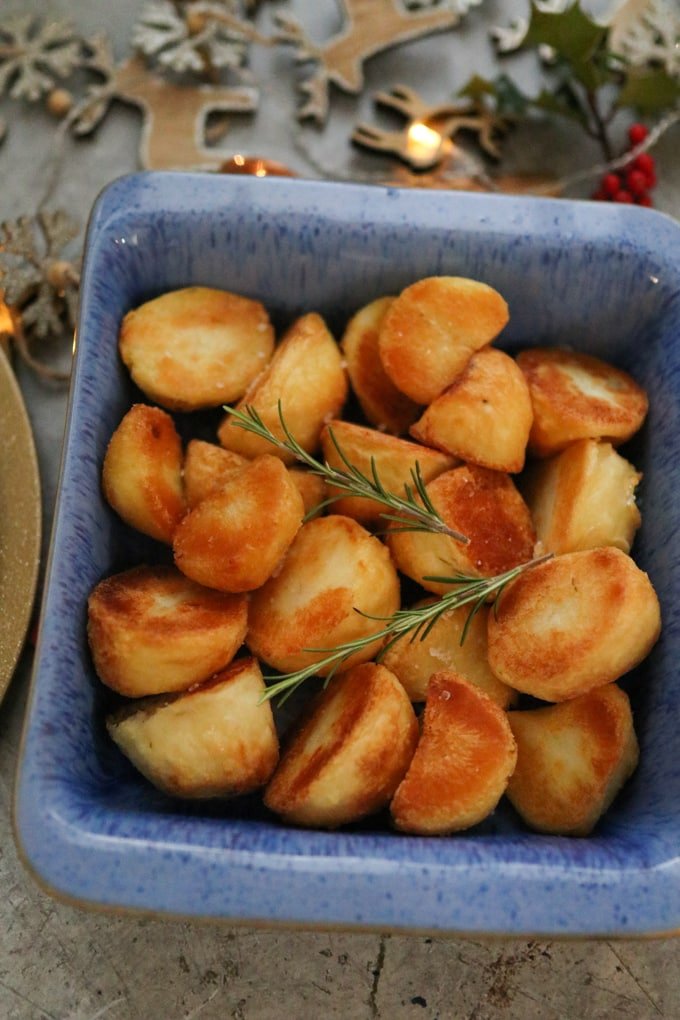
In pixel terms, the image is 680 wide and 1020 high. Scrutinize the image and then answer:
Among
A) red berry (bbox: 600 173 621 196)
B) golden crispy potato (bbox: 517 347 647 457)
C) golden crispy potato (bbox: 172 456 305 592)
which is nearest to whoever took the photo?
golden crispy potato (bbox: 172 456 305 592)

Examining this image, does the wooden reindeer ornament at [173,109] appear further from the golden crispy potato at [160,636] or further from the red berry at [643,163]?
the golden crispy potato at [160,636]

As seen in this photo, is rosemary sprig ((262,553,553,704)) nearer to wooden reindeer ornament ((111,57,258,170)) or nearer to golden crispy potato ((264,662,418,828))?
golden crispy potato ((264,662,418,828))

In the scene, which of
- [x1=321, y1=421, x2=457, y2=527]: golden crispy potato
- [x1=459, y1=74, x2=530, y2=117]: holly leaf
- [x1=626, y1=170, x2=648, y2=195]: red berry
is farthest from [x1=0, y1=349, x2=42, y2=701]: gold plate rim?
[x1=626, y1=170, x2=648, y2=195]: red berry

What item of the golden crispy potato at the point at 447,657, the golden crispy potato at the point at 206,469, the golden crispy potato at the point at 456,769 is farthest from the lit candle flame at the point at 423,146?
the golden crispy potato at the point at 456,769

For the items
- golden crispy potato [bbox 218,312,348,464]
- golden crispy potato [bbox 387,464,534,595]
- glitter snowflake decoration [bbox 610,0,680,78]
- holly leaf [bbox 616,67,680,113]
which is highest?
glitter snowflake decoration [bbox 610,0,680,78]

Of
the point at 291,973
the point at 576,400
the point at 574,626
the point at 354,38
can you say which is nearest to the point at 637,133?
the point at 354,38

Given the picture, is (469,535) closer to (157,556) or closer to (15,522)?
(157,556)
